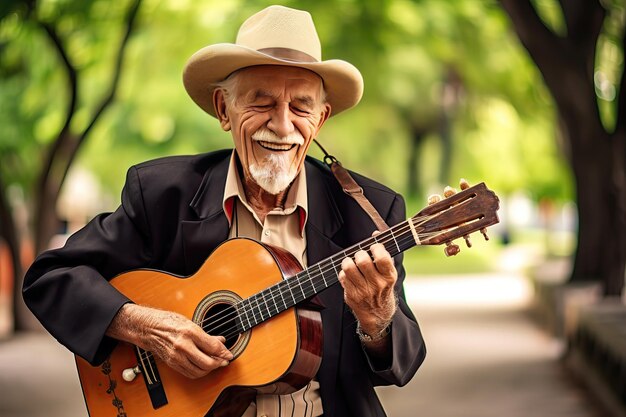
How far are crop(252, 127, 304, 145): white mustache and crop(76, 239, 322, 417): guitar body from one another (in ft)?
→ 0.97

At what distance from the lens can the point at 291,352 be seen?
3178 millimetres

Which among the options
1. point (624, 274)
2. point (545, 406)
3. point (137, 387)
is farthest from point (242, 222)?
point (624, 274)

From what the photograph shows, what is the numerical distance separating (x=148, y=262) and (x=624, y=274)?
9857 millimetres

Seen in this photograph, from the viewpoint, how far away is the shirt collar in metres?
3.45

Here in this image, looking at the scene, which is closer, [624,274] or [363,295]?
[363,295]

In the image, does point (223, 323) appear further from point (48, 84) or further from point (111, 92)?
point (48, 84)

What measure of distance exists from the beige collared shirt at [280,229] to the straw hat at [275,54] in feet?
0.89

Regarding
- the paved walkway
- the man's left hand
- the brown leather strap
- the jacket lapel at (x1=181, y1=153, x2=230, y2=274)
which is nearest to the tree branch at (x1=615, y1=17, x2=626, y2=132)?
the paved walkway

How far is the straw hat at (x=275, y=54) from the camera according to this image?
10.9 feet

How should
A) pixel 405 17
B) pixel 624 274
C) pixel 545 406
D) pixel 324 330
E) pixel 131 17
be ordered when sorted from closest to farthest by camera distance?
pixel 324 330, pixel 545 406, pixel 624 274, pixel 131 17, pixel 405 17

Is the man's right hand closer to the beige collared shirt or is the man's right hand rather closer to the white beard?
the beige collared shirt

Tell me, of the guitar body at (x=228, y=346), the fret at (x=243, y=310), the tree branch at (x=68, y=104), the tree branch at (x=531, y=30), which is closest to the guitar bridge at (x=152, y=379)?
the guitar body at (x=228, y=346)

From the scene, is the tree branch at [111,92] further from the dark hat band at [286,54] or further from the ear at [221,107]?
the dark hat band at [286,54]

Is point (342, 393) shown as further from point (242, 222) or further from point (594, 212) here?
point (594, 212)
